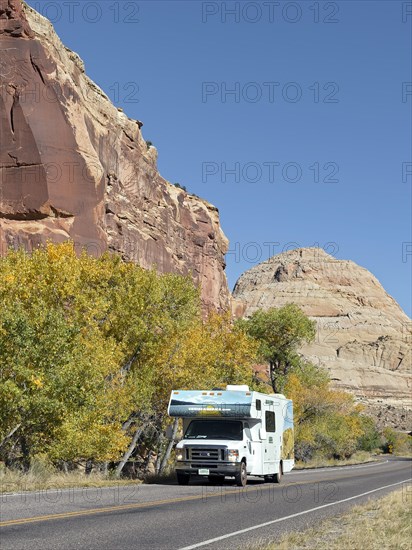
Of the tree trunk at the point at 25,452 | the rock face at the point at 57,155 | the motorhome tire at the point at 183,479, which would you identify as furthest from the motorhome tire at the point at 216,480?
the rock face at the point at 57,155

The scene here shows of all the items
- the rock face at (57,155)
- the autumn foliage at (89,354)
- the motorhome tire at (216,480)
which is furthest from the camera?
the rock face at (57,155)

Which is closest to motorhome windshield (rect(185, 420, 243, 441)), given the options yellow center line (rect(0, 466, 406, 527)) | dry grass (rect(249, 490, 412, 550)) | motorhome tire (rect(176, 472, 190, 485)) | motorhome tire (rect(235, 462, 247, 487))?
motorhome tire (rect(235, 462, 247, 487))

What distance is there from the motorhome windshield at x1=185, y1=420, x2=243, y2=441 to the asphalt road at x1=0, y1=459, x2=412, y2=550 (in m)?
2.14

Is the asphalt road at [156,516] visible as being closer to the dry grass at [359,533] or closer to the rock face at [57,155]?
the dry grass at [359,533]

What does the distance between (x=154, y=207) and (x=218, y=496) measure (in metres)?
66.0

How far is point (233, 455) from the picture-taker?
80.5ft

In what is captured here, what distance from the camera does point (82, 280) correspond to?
106ft

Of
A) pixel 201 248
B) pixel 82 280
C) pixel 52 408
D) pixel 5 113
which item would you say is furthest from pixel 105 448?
pixel 201 248

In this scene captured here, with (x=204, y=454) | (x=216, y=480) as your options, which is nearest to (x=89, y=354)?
(x=204, y=454)

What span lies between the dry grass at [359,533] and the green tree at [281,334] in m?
46.9

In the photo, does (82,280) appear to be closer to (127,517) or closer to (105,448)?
(105,448)

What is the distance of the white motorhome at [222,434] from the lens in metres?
24.6

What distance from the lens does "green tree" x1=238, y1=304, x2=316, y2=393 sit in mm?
65000

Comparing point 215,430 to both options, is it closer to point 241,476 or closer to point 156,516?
point 241,476
